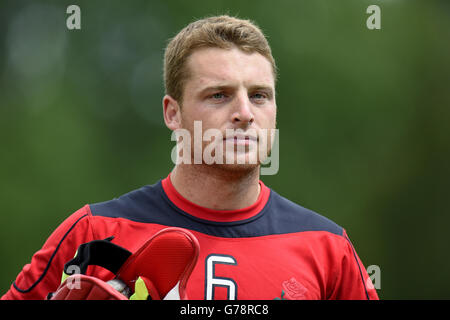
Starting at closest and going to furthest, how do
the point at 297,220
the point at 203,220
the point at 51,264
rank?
1. the point at 51,264
2. the point at 203,220
3. the point at 297,220

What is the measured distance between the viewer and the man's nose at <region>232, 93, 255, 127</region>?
2043 mm

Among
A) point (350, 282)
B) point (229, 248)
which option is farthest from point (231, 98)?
point (350, 282)

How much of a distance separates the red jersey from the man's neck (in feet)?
0.11

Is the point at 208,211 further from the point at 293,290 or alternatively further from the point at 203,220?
the point at 293,290

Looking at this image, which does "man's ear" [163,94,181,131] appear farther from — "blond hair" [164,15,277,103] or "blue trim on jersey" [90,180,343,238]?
"blue trim on jersey" [90,180,343,238]

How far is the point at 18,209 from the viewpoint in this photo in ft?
23.3

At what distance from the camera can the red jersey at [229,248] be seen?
2.00 meters

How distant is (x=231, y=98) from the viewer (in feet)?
6.89

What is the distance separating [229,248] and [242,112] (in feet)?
1.73

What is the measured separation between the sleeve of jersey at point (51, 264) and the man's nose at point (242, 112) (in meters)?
0.72

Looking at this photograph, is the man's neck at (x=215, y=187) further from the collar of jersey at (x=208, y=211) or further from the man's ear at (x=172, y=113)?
the man's ear at (x=172, y=113)

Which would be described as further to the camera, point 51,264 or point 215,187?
point 215,187

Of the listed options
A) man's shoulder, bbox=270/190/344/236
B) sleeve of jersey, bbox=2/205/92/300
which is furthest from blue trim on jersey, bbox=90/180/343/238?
sleeve of jersey, bbox=2/205/92/300

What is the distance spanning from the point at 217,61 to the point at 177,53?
0.24 metres
